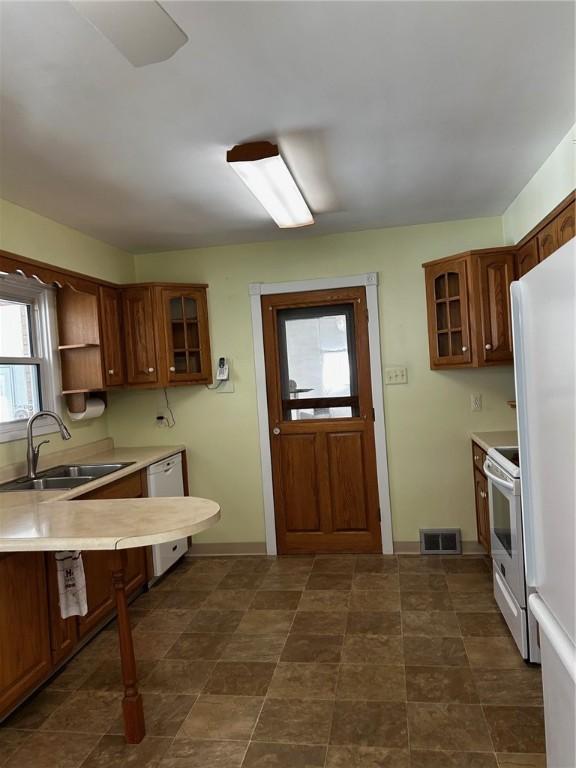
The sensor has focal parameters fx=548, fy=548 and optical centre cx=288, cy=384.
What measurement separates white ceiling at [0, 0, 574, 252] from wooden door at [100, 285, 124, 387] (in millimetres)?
644

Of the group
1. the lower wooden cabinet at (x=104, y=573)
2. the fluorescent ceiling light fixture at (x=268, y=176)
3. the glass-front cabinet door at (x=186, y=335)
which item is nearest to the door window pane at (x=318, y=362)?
the glass-front cabinet door at (x=186, y=335)

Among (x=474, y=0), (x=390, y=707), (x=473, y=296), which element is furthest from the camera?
(x=473, y=296)

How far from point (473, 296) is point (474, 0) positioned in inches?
85.8

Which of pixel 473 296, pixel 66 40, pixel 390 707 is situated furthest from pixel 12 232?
pixel 390 707

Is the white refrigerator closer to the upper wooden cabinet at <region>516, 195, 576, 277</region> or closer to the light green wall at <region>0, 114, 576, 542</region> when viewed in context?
the upper wooden cabinet at <region>516, 195, 576, 277</region>

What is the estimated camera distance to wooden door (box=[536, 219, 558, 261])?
2619mm

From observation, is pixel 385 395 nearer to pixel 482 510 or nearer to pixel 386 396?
pixel 386 396

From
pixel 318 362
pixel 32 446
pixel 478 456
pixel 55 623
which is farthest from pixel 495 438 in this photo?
pixel 32 446

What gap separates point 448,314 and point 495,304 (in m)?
0.35

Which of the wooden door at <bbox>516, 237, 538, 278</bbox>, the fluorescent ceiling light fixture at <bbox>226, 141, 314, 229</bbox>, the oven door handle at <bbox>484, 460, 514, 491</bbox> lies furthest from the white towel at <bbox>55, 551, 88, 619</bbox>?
the wooden door at <bbox>516, 237, 538, 278</bbox>

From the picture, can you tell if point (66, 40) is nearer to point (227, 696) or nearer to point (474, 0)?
point (474, 0)

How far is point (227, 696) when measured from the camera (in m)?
2.48

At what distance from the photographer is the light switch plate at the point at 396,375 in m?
4.18

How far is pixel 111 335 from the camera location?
155 inches
